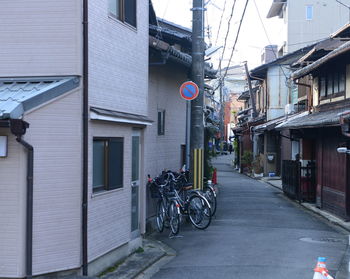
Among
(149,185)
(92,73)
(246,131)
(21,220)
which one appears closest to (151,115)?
(149,185)

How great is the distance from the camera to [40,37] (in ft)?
24.7

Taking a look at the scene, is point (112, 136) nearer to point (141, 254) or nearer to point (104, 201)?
point (104, 201)

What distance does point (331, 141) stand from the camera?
16000 mm

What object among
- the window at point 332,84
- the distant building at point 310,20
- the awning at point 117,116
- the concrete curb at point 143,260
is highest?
the distant building at point 310,20

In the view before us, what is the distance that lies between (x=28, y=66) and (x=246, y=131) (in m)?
32.4

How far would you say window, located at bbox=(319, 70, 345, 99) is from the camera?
15.6m

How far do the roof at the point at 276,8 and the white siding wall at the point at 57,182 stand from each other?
33.0m

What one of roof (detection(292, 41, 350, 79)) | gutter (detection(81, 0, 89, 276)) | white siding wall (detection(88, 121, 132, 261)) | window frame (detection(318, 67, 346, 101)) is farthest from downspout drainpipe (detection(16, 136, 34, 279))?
window frame (detection(318, 67, 346, 101))

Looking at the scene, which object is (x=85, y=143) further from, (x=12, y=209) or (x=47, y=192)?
(x=12, y=209)

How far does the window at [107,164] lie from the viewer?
8.27 m

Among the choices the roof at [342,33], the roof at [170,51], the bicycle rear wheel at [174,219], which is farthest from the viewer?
the roof at [342,33]

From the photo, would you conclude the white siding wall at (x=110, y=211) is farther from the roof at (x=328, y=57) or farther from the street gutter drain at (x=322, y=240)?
the roof at (x=328, y=57)

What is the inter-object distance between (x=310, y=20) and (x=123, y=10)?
29.5 meters

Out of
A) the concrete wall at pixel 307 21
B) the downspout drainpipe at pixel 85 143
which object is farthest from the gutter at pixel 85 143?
the concrete wall at pixel 307 21
